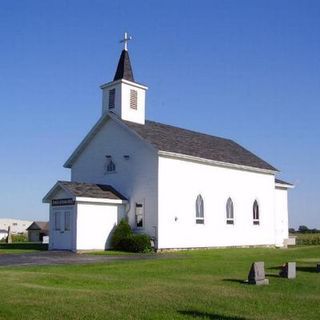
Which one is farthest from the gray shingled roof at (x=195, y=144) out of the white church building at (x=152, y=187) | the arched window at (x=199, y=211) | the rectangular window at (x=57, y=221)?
the rectangular window at (x=57, y=221)

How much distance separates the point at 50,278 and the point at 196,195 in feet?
66.3

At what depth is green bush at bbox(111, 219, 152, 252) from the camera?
31906mm

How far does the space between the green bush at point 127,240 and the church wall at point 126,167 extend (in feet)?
3.64

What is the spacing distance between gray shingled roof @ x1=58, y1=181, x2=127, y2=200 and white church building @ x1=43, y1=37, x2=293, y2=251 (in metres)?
0.07

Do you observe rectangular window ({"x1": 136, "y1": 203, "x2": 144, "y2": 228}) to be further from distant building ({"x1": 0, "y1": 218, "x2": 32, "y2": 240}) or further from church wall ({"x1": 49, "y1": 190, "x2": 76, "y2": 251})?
distant building ({"x1": 0, "y1": 218, "x2": 32, "y2": 240})

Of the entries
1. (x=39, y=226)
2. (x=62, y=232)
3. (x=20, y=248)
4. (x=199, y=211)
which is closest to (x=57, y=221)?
(x=62, y=232)

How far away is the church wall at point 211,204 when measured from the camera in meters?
33.8

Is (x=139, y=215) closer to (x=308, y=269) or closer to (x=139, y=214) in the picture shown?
(x=139, y=214)

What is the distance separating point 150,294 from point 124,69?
87.2ft

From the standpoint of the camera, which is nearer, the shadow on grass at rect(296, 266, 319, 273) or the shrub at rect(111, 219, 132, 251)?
the shadow on grass at rect(296, 266, 319, 273)

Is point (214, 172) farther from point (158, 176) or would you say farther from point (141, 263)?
point (141, 263)

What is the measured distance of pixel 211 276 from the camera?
719 inches

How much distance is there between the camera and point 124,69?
38.1 m

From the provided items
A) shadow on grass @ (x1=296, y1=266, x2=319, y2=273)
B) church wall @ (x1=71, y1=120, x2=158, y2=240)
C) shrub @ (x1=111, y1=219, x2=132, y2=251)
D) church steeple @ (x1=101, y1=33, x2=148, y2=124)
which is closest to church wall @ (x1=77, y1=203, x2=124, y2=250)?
shrub @ (x1=111, y1=219, x2=132, y2=251)
